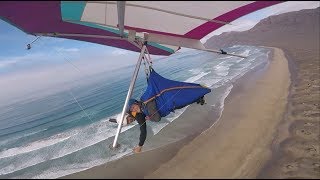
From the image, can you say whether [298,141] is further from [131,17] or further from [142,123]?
[131,17]

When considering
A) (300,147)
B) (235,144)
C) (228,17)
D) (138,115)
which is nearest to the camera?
(228,17)

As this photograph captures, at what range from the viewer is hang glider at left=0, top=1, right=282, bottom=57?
4840mm

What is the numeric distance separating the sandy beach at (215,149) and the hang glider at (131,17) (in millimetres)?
2524

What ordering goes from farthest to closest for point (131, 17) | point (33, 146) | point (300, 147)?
1. point (33, 146)
2. point (300, 147)
3. point (131, 17)

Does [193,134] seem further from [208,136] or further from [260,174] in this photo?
[260,174]

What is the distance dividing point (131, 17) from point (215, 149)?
3555 millimetres

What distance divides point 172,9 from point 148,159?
329 cm

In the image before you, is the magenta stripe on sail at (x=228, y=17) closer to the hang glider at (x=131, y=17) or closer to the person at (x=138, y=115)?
the hang glider at (x=131, y=17)

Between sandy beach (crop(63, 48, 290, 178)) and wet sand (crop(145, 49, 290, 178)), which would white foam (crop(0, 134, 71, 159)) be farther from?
wet sand (crop(145, 49, 290, 178))

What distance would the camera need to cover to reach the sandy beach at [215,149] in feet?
17.9

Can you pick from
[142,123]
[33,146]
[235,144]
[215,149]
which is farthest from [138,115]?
[33,146]

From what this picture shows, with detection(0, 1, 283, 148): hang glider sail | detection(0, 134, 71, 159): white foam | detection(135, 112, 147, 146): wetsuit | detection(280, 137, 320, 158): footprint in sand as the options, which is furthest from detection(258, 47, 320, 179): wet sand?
detection(0, 134, 71, 159): white foam

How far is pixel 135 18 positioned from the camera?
609 cm

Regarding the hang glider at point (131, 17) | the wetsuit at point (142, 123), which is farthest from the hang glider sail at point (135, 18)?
the wetsuit at point (142, 123)
